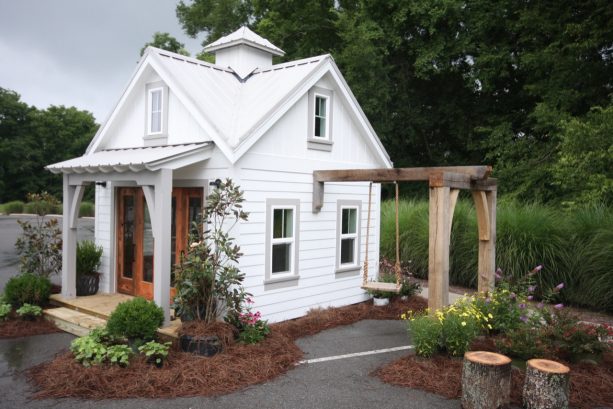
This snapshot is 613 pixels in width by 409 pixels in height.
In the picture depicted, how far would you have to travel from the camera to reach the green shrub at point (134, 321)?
648 centimetres

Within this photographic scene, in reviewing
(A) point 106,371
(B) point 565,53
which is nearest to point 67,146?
(B) point 565,53

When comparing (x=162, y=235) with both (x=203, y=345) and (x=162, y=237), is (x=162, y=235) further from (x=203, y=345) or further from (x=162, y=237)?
(x=203, y=345)

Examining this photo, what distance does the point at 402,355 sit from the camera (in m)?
7.09

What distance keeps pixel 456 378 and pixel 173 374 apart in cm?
338

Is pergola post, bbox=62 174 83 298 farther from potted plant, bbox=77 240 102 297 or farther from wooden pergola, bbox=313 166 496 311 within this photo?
wooden pergola, bbox=313 166 496 311

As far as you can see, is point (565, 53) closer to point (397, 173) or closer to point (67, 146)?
point (397, 173)

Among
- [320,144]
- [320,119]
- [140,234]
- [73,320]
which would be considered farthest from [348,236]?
[73,320]

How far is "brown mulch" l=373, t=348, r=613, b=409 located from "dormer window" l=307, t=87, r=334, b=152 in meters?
4.42

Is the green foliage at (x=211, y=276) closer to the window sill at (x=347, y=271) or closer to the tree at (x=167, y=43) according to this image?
the window sill at (x=347, y=271)

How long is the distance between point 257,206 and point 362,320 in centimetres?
308

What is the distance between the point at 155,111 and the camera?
918 cm

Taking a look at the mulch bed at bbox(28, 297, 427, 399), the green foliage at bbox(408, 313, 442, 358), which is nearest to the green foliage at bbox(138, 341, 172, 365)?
the mulch bed at bbox(28, 297, 427, 399)

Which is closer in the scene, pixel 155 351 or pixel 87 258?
pixel 155 351

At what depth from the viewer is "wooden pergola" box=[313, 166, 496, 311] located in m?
7.07
